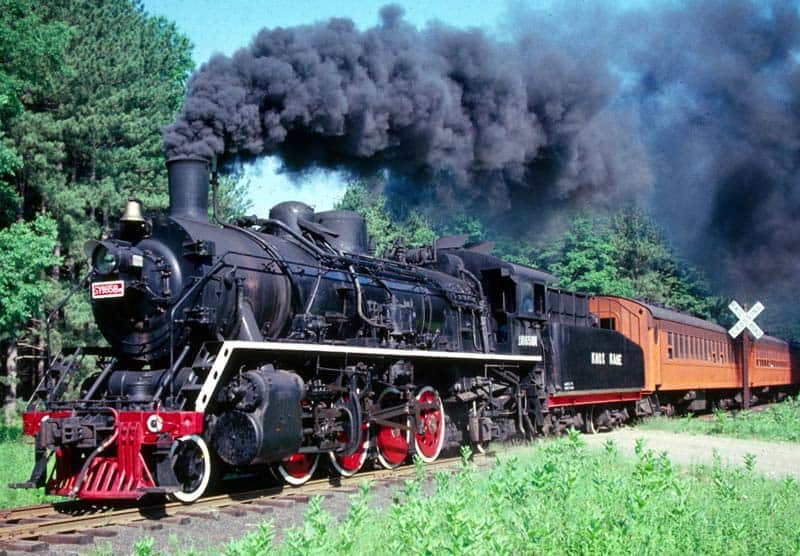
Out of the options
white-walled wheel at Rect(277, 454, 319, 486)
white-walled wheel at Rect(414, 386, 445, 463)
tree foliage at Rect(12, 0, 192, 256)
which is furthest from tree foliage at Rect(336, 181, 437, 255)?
white-walled wheel at Rect(277, 454, 319, 486)

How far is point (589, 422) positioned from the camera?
17.7 metres

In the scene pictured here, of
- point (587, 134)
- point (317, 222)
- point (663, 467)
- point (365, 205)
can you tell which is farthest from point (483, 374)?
point (365, 205)

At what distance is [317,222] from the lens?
→ 40.1 feet

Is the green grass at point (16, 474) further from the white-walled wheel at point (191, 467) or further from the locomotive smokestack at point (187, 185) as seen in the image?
the locomotive smokestack at point (187, 185)

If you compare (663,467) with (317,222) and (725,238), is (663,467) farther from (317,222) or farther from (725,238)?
(317,222)

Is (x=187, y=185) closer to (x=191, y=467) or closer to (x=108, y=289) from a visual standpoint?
(x=108, y=289)

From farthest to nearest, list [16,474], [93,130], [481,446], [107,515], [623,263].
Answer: [623,263]
[93,130]
[481,446]
[16,474]
[107,515]

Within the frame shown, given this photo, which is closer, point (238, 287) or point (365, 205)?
point (238, 287)

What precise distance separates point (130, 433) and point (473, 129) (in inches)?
359

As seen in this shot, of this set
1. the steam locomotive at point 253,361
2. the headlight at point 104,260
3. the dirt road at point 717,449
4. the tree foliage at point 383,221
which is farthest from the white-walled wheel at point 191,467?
the tree foliage at point 383,221

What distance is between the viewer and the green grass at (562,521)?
4.83 m

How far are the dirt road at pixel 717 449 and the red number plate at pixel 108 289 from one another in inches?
252

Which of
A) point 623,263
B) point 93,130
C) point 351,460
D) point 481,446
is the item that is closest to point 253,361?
point 351,460

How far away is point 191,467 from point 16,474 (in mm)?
3568
